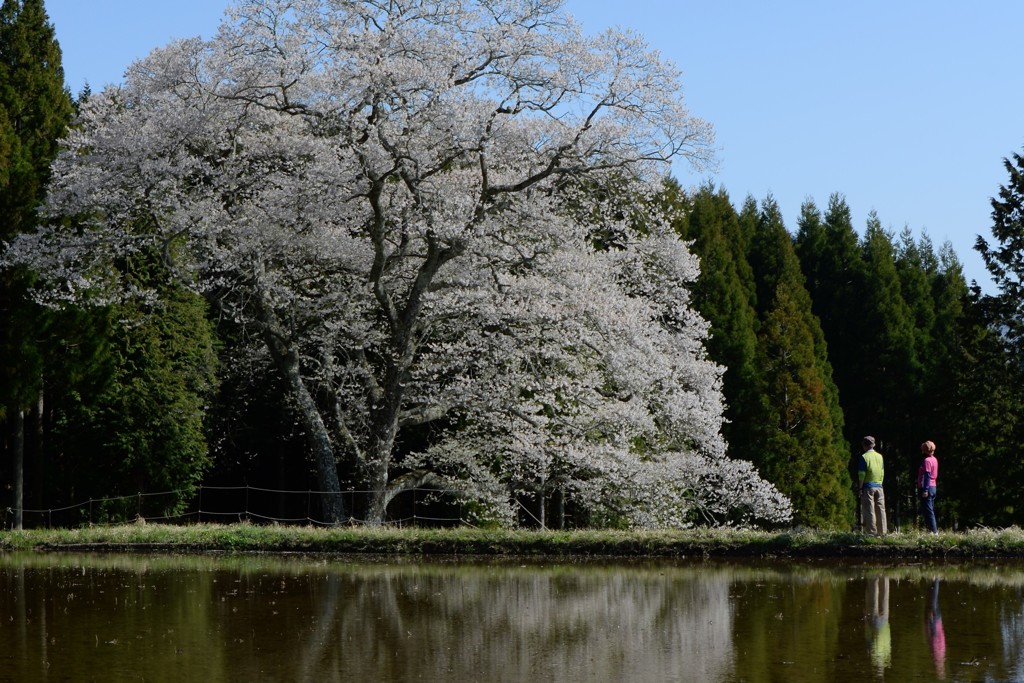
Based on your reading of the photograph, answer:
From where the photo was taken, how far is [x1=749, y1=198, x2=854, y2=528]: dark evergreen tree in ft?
132

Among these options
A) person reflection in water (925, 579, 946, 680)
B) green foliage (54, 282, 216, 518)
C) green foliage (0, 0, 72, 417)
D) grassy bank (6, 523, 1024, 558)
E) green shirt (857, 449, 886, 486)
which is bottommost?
person reflection in water (925, 579, 946, 680)

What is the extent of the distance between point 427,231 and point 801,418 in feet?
70.9

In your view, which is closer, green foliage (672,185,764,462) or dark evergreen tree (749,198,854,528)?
dark evergreen tree (749,198,854,528)

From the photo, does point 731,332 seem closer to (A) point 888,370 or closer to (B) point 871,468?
(A) point 888,370

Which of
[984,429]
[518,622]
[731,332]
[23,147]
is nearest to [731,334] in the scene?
[731,332]

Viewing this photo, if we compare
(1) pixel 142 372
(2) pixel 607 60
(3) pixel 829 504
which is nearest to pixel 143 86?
(1) pixel 142 372

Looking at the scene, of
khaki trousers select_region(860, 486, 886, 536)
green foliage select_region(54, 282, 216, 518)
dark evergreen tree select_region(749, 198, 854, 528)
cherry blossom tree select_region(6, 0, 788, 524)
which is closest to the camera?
khaki trousers select_region(860, 486, 886, 536)

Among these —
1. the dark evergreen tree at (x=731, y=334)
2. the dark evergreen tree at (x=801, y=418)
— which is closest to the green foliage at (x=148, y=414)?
the dark evergreen tree at (x=731, y=334)

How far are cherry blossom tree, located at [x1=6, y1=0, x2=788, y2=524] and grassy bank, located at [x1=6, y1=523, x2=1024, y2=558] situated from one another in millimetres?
5877

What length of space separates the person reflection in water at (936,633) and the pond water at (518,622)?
20 mm

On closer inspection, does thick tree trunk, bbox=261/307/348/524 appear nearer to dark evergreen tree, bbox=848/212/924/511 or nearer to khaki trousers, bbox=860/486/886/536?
khaki trousers, bbox=860/486/886/536

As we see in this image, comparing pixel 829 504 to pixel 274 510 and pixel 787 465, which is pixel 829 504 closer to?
pixel 787 465

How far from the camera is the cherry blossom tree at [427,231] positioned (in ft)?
74.1

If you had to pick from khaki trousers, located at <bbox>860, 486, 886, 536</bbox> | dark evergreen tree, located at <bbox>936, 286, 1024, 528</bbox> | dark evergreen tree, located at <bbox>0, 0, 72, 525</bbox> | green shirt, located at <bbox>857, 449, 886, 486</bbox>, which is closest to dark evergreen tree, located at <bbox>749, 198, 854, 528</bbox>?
dark evergreen tree, located at <bbox>936, 286, 1024, 528</bbox>
